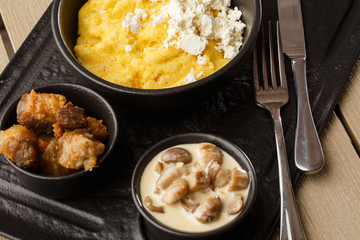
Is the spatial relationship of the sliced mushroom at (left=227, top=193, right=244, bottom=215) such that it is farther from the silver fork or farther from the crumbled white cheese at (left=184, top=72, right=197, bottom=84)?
the crumbled white cheese at (left=184, top=72, right=197, bottom=84)

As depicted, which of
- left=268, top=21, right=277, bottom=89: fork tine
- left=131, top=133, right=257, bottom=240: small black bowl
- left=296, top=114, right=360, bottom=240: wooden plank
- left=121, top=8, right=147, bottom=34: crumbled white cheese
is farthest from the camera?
left=268, top=21, right=277, bottom=89: fork tine

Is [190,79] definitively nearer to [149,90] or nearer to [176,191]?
[149,90]

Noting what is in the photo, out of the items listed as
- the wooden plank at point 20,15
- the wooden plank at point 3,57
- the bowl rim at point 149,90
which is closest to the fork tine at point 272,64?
the bowl rim at point 149,90

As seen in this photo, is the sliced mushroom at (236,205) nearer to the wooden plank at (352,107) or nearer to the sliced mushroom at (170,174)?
the sliced mushroom at (170,174)

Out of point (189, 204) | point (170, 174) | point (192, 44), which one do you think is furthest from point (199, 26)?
point (189, 204)

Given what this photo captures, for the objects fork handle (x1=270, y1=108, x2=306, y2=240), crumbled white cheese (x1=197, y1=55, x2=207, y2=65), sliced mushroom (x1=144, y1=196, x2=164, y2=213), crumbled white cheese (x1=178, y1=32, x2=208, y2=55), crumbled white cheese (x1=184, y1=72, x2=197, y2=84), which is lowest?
fork handle (x1=270, y1=108, x2=306, y2=240)

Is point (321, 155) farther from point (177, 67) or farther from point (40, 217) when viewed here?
point (40, 217)

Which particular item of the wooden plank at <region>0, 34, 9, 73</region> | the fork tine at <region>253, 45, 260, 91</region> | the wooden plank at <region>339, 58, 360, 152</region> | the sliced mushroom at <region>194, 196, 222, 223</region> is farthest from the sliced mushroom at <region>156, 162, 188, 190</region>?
the wooden plank at <region>0, 34, 9, 73</region>
